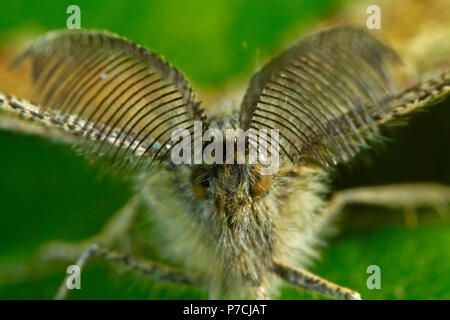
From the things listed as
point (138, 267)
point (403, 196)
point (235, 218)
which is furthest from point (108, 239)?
point (403, 196)

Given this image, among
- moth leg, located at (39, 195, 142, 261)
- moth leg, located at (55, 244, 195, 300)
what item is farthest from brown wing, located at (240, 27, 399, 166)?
moth leg, located at (39, 195, 142, 261)

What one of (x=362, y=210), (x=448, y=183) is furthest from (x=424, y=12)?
(x=362, y=210)

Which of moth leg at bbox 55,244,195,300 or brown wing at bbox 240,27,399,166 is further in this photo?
moth leg at bbox 55,244,195,300

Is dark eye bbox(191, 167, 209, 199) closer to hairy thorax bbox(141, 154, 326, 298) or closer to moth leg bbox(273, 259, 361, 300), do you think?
hairy thorax bbox(141, 154, 326, 298)

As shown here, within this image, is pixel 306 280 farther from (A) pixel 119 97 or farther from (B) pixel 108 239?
(B) pixel 108 239

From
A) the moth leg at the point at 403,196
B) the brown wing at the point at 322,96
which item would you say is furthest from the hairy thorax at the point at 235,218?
→ the moth leg at the point at 403,196

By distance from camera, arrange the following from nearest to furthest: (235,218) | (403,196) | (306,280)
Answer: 1. (235,218)
2. (306,280)
3. (403,196)

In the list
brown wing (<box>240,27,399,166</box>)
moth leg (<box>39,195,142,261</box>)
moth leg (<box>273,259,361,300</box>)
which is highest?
brown wing (<box>240,27,399,166</box>)

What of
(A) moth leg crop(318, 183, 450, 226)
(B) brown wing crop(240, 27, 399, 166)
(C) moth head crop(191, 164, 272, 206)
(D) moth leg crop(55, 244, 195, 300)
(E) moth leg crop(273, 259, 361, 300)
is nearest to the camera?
(B) brown wing crop(240, 27, 399, 166)
